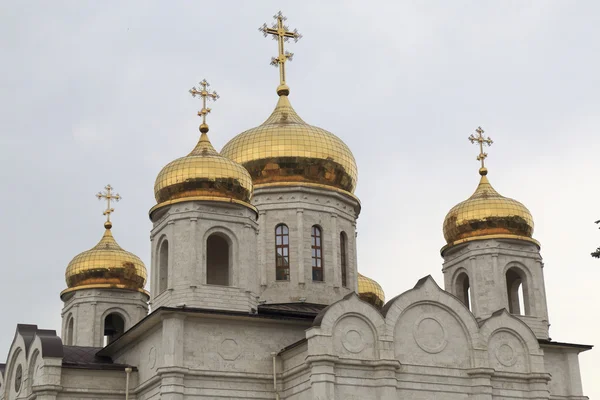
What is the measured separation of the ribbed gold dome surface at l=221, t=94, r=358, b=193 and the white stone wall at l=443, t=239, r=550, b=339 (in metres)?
3.60

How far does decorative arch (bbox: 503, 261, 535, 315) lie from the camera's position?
2544 cm

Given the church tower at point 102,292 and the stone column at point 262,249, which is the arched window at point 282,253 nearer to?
the stone column at point 262,249

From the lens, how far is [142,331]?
71.2 feet

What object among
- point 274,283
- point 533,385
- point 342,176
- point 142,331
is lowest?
point 533,385

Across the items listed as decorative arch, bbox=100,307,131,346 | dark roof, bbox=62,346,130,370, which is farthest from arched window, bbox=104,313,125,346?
dark roof, bbox=62,346,130,370

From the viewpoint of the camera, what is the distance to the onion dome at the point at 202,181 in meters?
22.6

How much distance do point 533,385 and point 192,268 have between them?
7.43 metres

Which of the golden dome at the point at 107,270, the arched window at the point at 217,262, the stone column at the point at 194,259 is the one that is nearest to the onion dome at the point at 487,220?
the arched window at the point at 217,262

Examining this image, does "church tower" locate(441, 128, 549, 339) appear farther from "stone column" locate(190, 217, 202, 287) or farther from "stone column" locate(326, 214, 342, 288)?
"stone column" locate(190, 217, 202, 287)

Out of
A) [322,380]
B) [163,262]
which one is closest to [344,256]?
[163,262]

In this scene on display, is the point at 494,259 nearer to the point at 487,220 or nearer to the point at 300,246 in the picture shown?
the point at 487,220

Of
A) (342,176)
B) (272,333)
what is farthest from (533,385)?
(342,176)

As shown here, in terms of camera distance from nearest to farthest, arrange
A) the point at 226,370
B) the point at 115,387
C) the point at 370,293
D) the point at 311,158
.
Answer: the point at 226,370, the point at 115,387, the point at 311,158, the point at 370,293

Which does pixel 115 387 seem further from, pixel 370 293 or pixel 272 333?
pixel 370 293
